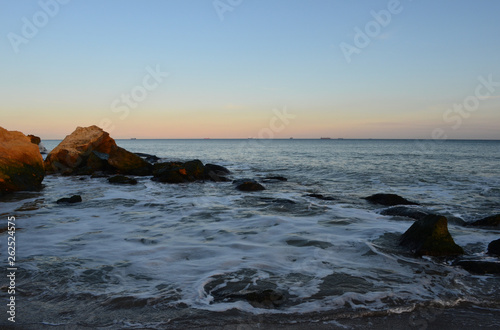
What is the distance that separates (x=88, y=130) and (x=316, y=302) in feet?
73.8

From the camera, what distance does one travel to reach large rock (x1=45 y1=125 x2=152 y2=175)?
61.0 ft

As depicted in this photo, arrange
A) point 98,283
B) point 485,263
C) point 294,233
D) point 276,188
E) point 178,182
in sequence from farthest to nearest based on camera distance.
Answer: point 178,182
point 276,188
point 294,233
point 485,263
point 98,283

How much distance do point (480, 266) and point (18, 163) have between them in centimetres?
1343

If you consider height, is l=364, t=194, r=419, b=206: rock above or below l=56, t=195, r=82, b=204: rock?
above

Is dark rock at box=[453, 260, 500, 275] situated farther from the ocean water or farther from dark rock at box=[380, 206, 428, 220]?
dark rock at box=[380, 206, 428, 220]

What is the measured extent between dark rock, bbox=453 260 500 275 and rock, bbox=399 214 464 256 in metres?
0.49

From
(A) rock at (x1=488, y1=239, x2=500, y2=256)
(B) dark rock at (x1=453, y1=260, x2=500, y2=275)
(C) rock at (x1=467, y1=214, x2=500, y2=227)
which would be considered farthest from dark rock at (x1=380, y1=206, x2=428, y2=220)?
(B) dark rock at (x1=453, y1=260, x2=500, y2=275)

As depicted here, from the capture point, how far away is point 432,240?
18.0ft

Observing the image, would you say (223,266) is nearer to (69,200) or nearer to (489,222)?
(489,222)

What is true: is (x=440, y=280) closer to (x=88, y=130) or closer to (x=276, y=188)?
(x=276, y=188)

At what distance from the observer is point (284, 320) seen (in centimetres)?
333

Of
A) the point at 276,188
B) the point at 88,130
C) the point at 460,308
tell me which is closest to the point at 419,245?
the point at 460,308

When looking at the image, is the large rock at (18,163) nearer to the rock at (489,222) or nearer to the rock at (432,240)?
the rock at (432,240)

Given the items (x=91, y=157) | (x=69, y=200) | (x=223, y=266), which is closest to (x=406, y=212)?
(x=223, y=266)
